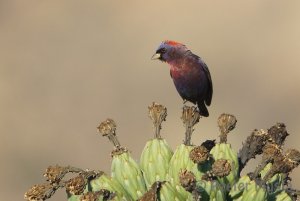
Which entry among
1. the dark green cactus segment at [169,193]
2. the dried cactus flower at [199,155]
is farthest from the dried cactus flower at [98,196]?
the dried cactus flower at [199,155]

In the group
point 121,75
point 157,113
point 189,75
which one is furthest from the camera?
point 121,75

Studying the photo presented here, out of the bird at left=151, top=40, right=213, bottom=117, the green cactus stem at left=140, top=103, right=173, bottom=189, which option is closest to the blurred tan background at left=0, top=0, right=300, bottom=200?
the bird at left=151, top=40, right=213, bottom=117

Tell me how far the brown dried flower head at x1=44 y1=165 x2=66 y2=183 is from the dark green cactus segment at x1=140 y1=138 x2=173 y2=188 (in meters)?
0.93

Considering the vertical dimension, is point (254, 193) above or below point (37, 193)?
below

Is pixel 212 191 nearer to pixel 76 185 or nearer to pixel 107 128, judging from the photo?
pixel 76 185

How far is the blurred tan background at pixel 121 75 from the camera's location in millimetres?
92188

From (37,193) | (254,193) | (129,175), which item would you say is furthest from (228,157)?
(37,193)

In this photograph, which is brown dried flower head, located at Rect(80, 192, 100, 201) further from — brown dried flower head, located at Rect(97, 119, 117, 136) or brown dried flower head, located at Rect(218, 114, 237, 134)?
brown dried flower head, located at Rect(218, 114, 237, 134)

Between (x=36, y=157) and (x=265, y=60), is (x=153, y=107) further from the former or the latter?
(x=265, y=60)

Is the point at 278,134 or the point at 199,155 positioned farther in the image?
the point at 278,134

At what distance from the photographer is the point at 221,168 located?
11477 millimetres

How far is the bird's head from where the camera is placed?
16.0 meters

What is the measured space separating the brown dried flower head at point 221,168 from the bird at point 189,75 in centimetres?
493

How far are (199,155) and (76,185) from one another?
1209 millimetres
